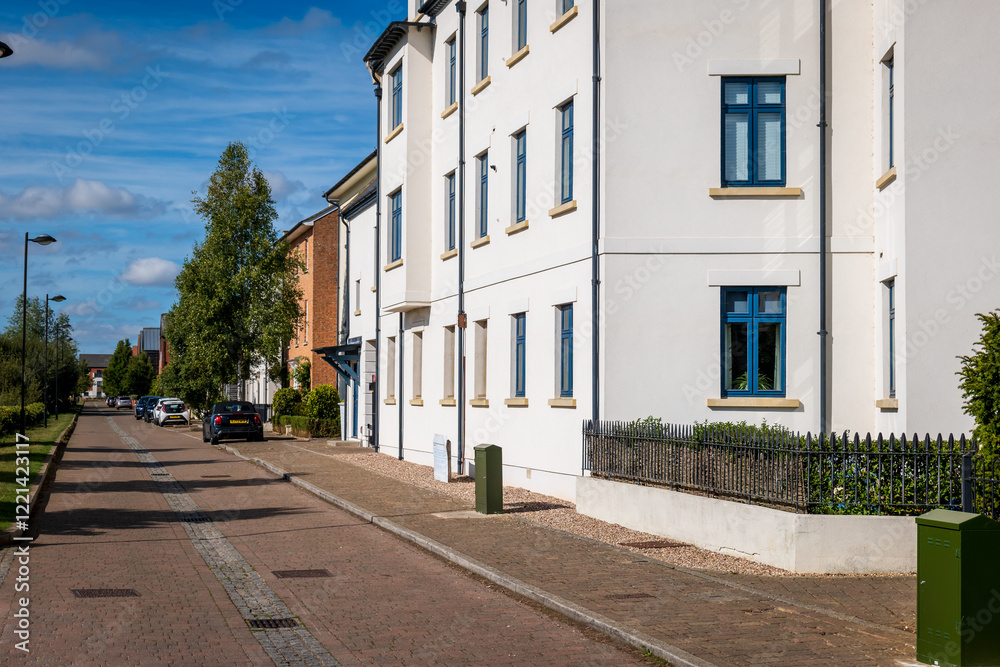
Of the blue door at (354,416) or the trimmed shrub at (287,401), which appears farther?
the trimmed shrub at (287,401)

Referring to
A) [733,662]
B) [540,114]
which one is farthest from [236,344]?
[733,662]

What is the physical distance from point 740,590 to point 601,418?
264 inches

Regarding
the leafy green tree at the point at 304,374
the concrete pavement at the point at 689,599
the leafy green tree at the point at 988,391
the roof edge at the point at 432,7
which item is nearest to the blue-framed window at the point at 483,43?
the roof edge at the point at 432,7

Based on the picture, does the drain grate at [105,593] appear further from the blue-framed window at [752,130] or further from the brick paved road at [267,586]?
the blue-framed window at [752,130]

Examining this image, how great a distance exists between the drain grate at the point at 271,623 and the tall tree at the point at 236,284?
3605cm

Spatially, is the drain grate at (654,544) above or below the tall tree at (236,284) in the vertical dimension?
below

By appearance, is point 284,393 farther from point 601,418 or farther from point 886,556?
point 886,556

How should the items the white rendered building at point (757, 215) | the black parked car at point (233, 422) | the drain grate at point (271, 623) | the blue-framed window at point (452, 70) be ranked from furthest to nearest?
the black parked car at point (233, 422), the blue-framed window at point (452, 70), the white rendered building at point (757, 215), the drain grate at point (271, 623)

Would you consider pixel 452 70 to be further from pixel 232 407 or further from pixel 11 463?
pixel 232 407

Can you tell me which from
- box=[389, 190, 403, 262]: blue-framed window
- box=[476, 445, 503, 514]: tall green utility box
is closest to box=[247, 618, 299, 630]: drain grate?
box=[476, 445, 503, 514]: tall green utility box

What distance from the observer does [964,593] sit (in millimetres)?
6785

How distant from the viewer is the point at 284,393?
45406mm

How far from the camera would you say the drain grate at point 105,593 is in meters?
9.60

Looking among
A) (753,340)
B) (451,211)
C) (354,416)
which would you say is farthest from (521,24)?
(354,416)
